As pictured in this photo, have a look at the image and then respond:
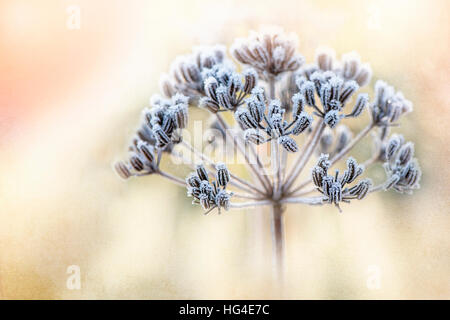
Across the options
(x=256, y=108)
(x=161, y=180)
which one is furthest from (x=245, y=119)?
(x=161, y=180)

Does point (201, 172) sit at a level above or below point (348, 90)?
below

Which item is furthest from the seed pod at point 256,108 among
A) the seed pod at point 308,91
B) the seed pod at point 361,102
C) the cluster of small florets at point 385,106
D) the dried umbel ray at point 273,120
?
the cluster of small florets at point 385,106

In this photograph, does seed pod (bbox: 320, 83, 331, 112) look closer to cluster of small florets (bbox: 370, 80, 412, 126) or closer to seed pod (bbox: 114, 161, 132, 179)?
cluster of small florets (bbox: 370, 80, 412, 126)

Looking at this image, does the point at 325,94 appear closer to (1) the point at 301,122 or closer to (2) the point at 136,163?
(1) the point at 301,122

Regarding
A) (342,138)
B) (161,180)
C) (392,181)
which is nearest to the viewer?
(392,181)

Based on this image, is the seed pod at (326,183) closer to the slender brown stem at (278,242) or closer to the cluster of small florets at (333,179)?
the cluster of small florets at (333,179)
